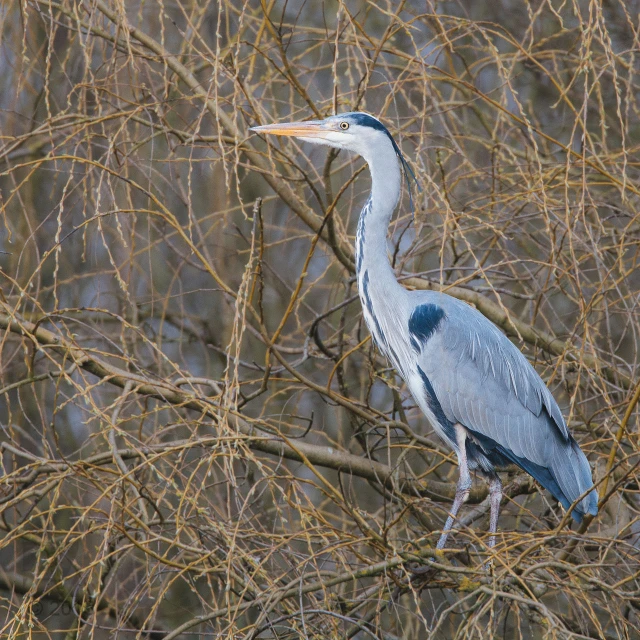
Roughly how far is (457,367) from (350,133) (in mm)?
962

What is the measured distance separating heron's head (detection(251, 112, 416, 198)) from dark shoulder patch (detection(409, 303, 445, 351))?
505 mm

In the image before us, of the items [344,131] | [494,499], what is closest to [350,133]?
[344,131]

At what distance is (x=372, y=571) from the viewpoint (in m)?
2.41

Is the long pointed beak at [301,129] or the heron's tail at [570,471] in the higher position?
the long pointed beak at [301,129]

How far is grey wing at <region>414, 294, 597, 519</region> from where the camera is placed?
136 inches

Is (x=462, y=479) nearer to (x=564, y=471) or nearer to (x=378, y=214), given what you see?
(x=564, y=471)

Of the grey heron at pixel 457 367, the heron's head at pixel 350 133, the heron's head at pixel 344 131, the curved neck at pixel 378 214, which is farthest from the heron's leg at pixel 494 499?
the heron's head at pixel 344 131

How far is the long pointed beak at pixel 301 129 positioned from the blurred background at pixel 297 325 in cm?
7

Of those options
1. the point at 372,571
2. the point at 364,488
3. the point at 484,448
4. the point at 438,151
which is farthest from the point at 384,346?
the point at 364,488

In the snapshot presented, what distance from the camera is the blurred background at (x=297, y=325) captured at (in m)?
2.37

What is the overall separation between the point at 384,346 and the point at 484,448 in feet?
1.78

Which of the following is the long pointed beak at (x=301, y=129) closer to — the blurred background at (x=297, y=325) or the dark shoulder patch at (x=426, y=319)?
the blurred background at (x=297, y=325)

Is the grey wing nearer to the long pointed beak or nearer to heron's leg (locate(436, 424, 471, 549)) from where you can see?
heron's leg (locate(436, 424, 471, 549))

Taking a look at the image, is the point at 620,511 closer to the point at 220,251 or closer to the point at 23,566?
the point at 220,251
